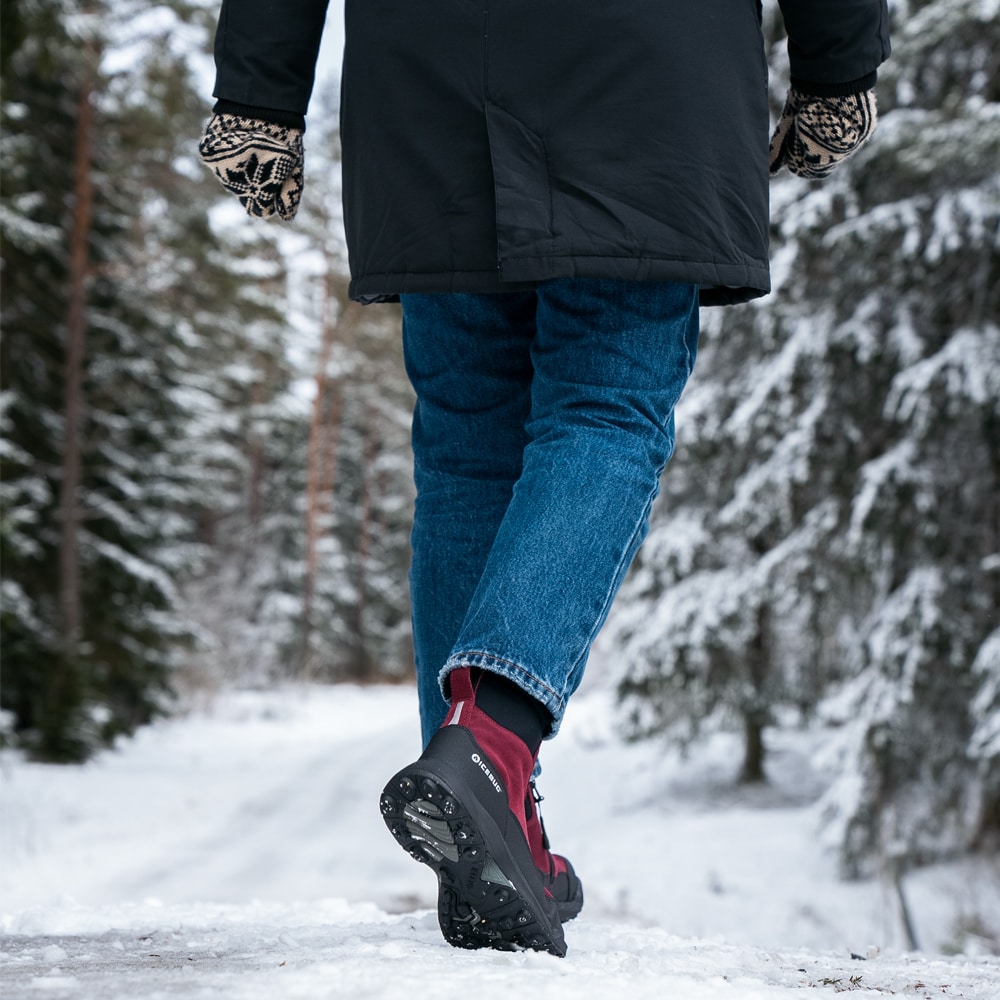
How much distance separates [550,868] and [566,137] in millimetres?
908

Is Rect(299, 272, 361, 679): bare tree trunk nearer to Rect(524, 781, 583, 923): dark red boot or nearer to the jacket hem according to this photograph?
Rect(524, 781, 583, 923): dark red boot

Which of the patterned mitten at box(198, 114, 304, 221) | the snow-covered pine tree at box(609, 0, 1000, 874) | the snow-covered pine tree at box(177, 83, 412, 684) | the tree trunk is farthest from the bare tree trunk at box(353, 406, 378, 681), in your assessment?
the patterned mitten at box(198, 114, 304, 221)

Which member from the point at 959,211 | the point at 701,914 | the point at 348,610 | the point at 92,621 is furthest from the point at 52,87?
the point at 348,610

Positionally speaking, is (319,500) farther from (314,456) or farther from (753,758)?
(753,758)

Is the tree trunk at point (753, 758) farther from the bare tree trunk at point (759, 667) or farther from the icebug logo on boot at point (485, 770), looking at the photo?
the icebug logo on boot at point (485, 770)

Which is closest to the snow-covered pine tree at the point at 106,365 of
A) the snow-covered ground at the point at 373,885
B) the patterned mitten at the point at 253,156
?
the snow-covered ground at the point at 373,885

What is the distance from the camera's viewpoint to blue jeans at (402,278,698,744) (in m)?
1.16

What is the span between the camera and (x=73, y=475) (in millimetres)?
9758

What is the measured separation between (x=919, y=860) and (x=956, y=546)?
5.44 ft

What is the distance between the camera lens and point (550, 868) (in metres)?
1.37

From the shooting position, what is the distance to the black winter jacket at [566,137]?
121cm

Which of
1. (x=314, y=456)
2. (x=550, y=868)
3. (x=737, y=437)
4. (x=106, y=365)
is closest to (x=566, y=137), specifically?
(x=550, y=868)

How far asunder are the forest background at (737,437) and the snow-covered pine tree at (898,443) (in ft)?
0.05

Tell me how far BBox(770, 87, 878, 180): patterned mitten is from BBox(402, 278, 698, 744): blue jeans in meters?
0.34
